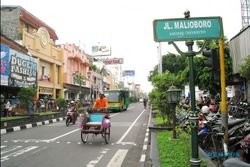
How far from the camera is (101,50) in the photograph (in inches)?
2793

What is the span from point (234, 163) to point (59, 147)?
701 cm

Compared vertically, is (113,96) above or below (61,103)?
above

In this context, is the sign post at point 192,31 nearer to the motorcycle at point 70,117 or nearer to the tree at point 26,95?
the motorcycle at point 70,117

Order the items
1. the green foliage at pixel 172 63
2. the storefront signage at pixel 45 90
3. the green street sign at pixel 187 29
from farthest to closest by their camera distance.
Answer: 1. the green foliage at pixel 172 63
2. the storefront signage at pixel 45 90
3. the green street sign at pixel 187 29

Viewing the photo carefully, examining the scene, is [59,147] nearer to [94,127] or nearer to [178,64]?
[94,127]

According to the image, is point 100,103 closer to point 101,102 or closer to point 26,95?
point 101,102

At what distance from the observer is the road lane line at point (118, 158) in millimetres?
6910

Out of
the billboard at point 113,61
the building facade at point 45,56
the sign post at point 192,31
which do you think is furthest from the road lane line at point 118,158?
the billboard at point 113,61

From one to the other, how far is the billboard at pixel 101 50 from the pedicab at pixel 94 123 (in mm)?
60413

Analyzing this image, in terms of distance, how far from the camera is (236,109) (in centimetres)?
1309

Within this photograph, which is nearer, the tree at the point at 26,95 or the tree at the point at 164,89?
the tree at the point at 164,89

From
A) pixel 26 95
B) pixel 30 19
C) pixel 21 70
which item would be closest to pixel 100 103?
pixel 26 95

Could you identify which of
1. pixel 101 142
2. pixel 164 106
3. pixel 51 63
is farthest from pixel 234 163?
pixel 51 63

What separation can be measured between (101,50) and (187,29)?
66771 mm
